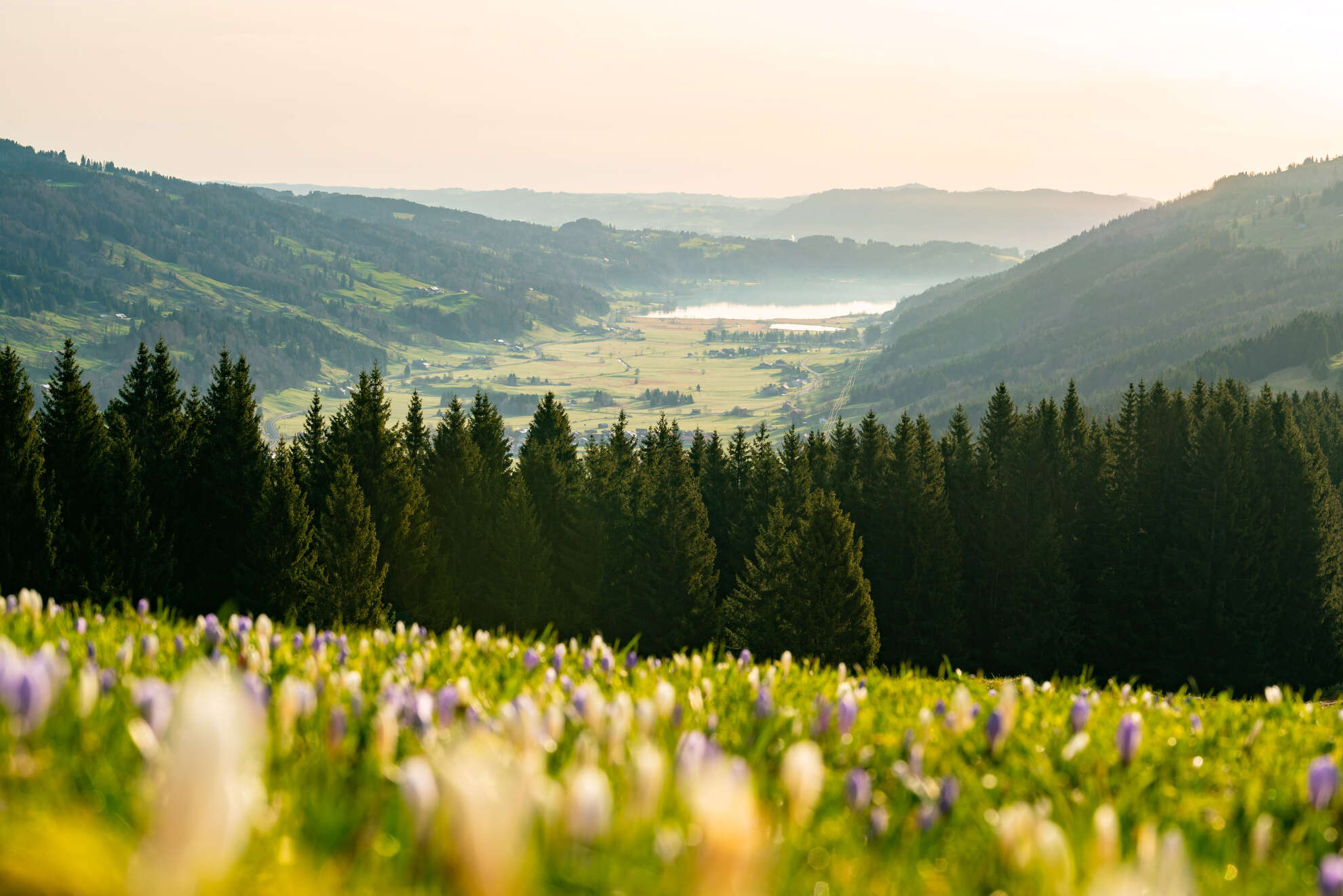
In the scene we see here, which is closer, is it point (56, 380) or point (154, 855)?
point (154, 855)

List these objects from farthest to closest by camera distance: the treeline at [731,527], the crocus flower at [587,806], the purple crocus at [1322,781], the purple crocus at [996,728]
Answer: the treeline at [731,527] → the purple crocus at [996,728] → the purple crocus at [1322,781] → the crocus flower at [587,806]

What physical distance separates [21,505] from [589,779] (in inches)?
2245

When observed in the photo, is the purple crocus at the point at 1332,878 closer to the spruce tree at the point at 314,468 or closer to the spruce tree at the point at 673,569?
the spruce tree at the point at 673,569

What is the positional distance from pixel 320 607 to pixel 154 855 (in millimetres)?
58511

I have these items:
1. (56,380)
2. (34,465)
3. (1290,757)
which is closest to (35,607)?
(1290,757)

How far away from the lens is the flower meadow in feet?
6.90

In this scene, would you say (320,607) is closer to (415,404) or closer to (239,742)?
(415,404)

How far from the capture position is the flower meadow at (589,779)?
2104 millimetres

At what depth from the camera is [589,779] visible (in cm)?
260

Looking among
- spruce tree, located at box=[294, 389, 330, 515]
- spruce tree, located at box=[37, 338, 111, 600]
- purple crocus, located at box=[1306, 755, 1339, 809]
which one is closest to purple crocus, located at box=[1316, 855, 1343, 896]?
purple crocus, located at box=[1306, 755, 1339, 809]

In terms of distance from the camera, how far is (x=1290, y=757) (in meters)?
6.66

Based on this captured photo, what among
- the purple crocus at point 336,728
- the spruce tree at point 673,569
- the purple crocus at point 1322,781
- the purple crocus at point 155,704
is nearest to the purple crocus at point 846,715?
the purple crocus at point 1322,781

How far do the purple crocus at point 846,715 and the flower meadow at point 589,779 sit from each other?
0.07ft

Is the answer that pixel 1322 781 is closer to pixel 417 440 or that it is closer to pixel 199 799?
pixel 199 799
